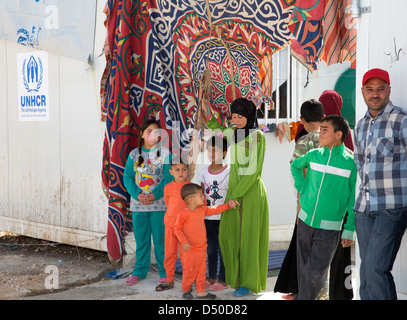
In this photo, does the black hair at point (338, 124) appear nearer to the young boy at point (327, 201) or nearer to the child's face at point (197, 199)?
the young boy at point (327, 201)

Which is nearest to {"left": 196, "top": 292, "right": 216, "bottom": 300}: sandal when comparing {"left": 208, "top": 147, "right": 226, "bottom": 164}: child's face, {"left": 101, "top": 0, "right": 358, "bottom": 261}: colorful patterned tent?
{"left": 208, "top": 147, "right": 226, "bottom": 164}: child's face

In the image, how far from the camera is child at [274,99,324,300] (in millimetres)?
3695

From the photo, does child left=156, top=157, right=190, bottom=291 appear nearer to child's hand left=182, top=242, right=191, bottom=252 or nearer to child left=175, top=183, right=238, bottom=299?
child left=175, top=183, right=238, bottom=299

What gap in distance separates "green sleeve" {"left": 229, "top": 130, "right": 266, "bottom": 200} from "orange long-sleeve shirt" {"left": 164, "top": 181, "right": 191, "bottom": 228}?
0.41 m

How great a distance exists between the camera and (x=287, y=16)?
389 centimetres

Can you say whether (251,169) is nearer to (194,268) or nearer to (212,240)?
(212,240)

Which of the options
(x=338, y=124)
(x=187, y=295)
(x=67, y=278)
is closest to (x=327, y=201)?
(x=338, y=124)

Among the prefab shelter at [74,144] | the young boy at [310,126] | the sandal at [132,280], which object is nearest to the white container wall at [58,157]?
the prefab shelter at [74,144]

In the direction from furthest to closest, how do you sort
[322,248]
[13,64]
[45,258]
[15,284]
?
1. [13,64]
2. [45,258]
3. [15,284]
4. [322,248]

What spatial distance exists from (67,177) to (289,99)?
2669mm

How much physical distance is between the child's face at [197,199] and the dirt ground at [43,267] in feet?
4.93

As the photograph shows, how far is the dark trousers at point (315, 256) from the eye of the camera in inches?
130

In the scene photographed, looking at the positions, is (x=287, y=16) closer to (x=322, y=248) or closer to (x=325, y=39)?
(x=325, y=39)

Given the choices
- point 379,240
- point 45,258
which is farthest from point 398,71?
point 45,258
